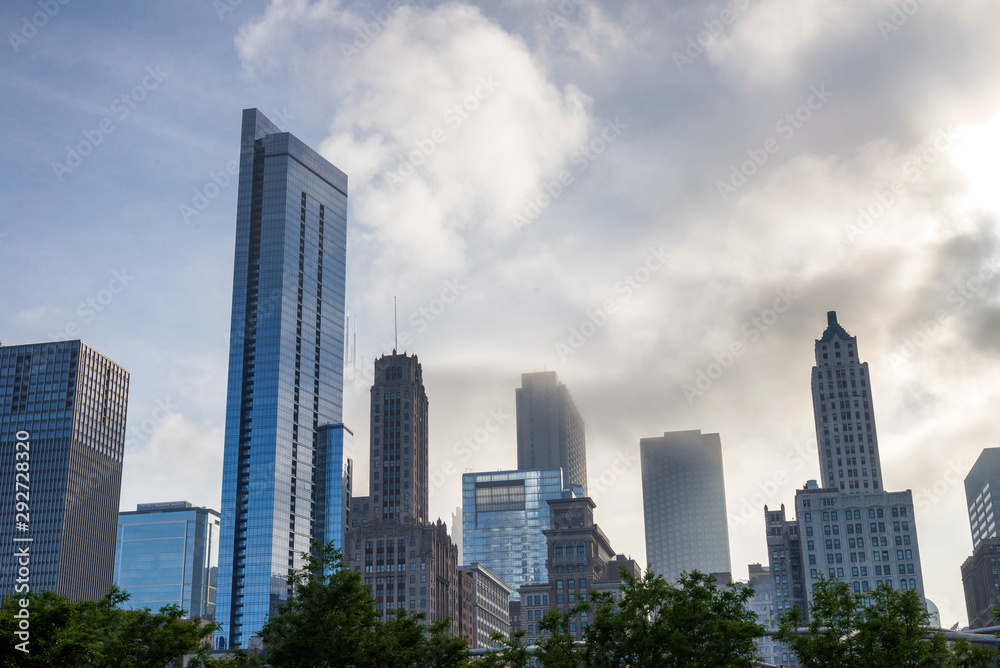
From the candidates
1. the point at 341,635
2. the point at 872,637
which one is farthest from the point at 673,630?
the point at 341,635

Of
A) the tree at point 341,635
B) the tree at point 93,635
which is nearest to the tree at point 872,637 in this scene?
the tree at point 341,635

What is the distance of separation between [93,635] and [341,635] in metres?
12.5

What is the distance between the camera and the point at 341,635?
54.2 metres

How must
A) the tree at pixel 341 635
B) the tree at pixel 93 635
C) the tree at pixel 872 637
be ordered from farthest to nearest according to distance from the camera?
the tree at pixel 341 635 → the tree at pixel 872 637 → the tree at pixel 93 635

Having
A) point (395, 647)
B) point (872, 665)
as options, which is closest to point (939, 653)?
point (872, 665)

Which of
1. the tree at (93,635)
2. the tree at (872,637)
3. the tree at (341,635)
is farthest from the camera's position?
the tree at (341,635)

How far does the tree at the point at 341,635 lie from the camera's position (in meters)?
54.7

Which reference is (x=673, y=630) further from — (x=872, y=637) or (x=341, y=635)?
(x=341, y=635)

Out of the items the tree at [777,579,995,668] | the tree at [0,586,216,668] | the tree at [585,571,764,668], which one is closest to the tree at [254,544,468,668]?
the tree at [0,586,216,668]

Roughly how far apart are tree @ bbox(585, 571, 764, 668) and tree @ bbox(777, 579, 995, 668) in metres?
2.84

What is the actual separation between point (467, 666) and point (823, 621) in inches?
828

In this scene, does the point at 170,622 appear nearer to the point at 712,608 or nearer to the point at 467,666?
the point at 467,666

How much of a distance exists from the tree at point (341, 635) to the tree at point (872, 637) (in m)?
20.0

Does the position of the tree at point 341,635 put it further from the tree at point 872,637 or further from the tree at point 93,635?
the tree at point 872,637
